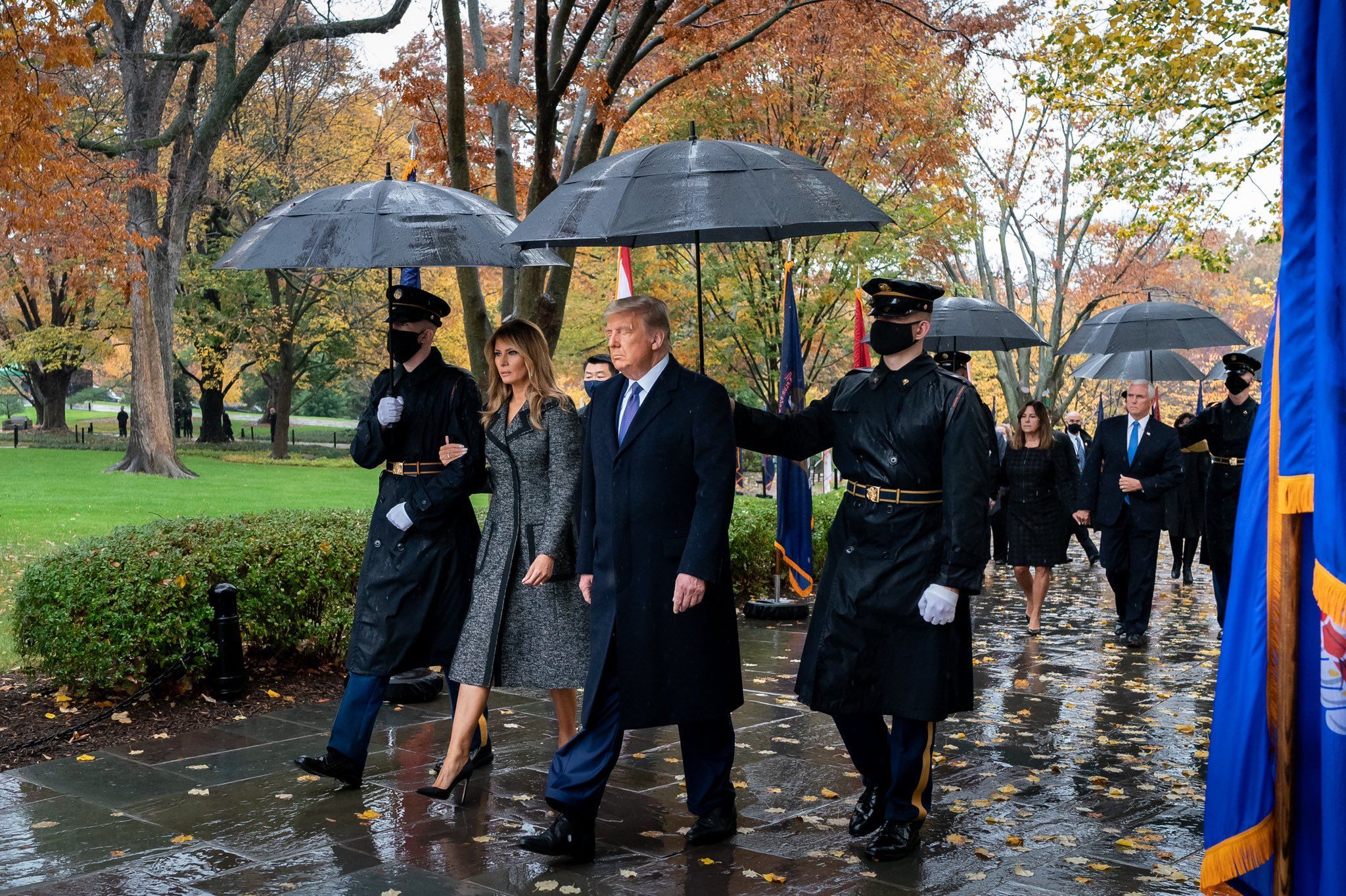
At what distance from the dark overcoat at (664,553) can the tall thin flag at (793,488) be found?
17.6 feet

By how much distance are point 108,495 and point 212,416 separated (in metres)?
22.3

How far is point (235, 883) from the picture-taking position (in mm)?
4398

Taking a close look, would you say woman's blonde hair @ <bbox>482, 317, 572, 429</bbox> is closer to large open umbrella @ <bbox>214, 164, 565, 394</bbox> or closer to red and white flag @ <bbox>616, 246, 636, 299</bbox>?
large open umbrella @ <bbox>214, 164, 565, 394</bbox>

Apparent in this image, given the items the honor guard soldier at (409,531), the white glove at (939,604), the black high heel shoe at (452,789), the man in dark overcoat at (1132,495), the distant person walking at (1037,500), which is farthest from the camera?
the distant person walking at (1037,500)

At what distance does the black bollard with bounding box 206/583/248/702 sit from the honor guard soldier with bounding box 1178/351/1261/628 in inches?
253

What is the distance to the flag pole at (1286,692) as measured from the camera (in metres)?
3.07

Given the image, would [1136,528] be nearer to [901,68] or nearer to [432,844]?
[432,844]

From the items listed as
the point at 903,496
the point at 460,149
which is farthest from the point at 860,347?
the point at 903,496

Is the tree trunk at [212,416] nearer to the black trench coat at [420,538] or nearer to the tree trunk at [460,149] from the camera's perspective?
the tree trunk at [460,149]

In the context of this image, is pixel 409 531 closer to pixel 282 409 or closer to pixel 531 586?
pixel 531 586

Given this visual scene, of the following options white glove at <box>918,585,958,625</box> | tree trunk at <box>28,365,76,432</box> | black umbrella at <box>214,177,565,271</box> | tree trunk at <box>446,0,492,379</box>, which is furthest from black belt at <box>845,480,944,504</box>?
tree trunk at <box>28,365,76,432</box>

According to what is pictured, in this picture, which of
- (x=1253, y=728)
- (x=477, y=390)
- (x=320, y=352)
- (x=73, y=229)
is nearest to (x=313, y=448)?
(x=320, y=352)

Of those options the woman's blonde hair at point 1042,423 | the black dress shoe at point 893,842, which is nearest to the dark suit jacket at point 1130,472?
the woman's blonde hair at point 1042,423

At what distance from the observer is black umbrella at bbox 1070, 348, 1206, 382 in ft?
42.0
